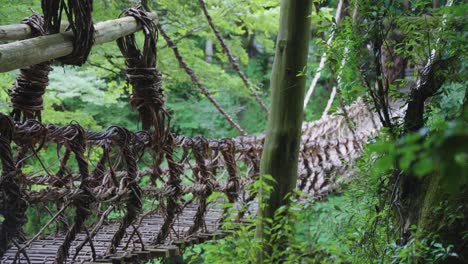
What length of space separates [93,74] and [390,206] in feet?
15.1

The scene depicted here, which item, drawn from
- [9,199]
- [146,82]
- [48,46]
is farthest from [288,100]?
[9,199]

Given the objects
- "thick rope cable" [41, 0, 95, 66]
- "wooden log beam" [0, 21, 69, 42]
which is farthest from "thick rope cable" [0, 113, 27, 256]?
"wooden log beam" [0, 21, 69, 42]

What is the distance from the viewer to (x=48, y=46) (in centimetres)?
131

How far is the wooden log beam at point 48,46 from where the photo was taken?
44.4 inches

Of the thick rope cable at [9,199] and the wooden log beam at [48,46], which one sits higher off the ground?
the wooden log beam at [48,46]

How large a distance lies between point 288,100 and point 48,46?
0.85 meters

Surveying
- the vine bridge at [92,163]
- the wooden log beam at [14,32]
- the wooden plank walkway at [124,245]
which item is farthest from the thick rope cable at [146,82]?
the wooden plank walkway at [124,245]

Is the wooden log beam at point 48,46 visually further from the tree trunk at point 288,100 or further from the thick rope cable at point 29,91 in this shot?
the tree trunk at point 288,100

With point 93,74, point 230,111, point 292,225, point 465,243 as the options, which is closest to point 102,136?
point 292,225

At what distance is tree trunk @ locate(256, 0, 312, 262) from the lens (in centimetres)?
185

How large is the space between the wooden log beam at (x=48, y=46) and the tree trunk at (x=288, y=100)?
52 cm

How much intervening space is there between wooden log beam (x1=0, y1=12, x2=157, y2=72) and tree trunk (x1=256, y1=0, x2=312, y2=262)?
0.52 m

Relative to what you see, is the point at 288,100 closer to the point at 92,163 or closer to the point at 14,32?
the point at 92,163

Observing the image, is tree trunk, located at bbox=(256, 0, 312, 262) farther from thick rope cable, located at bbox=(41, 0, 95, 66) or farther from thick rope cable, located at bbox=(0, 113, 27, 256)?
thick rope cable, located at bbox=(0, 113, 27, 256)
